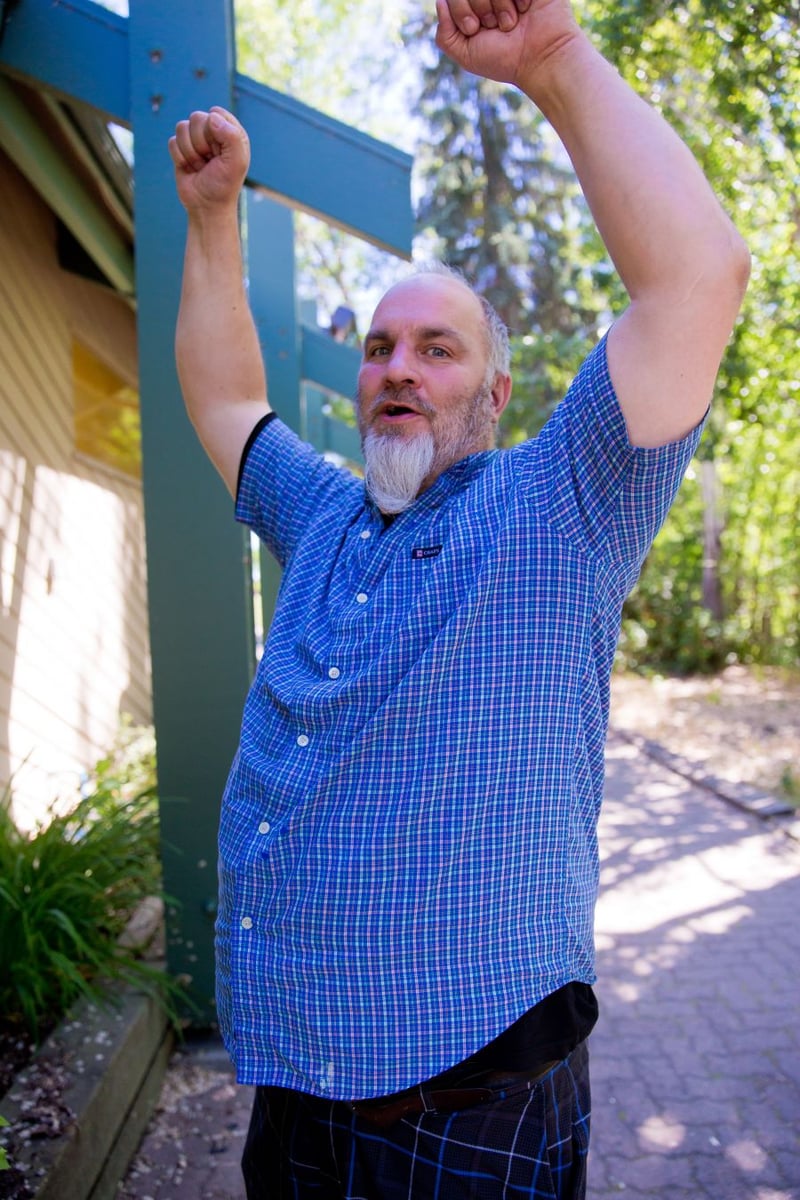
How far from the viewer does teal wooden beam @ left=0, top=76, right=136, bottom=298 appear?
3.87 meters

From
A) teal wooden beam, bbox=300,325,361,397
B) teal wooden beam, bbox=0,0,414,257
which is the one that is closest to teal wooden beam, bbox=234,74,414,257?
teal wooden beam, bbox=0,0,414,257

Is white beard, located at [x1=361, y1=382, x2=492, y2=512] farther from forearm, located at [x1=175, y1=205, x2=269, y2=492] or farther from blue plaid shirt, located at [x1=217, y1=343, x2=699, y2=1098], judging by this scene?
forearm, located at [x1=175, y1=205, x2=269, y2=492]

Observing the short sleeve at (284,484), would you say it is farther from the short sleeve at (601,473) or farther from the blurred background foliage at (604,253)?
the blurred background foliage at (604,253)

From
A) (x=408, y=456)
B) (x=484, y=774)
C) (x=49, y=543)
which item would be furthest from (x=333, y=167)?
(x=49, y=543)

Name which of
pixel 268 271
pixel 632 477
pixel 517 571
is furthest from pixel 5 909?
pixel 268 271

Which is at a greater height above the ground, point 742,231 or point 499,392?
point 742,231

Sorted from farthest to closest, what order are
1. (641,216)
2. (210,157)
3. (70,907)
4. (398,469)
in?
1. (70,907)
2. (210,157)
3. (398,469)
4. (641,216)

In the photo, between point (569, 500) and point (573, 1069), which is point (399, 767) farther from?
point (573, 1069)

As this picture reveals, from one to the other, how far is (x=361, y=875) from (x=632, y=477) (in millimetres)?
653

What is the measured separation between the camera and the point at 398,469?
64.0 inches

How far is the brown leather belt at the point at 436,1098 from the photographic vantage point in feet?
4.38

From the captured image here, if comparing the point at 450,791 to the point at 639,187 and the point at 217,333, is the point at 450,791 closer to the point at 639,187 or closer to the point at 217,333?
the point at 639,187

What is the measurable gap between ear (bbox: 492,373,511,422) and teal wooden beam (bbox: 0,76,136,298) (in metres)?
2.84

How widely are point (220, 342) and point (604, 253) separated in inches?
329
